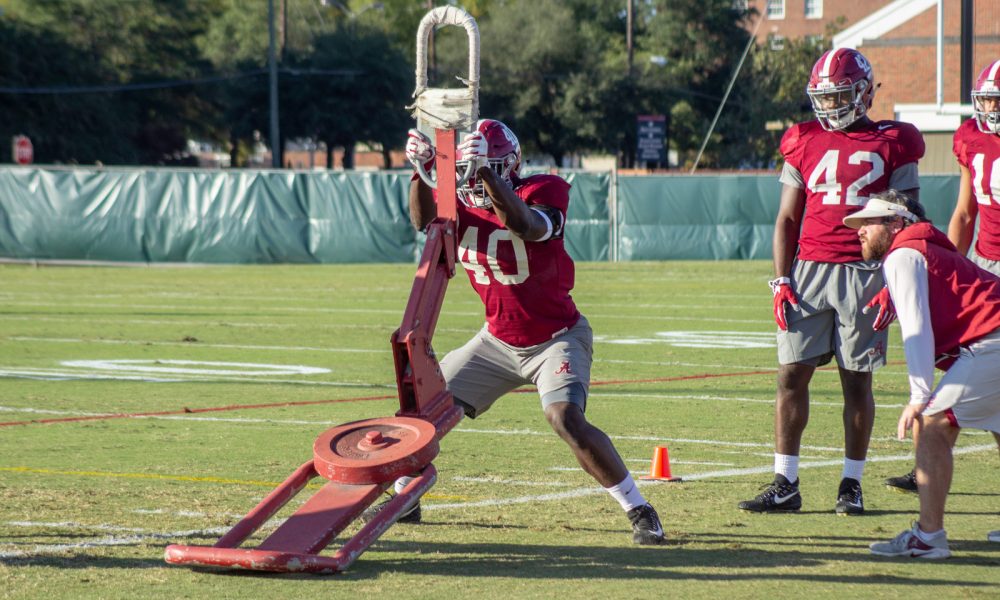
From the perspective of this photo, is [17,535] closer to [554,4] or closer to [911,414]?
[911,414]

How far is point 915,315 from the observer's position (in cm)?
566

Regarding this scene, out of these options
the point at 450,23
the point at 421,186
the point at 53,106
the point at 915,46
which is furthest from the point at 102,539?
the point at 53,106

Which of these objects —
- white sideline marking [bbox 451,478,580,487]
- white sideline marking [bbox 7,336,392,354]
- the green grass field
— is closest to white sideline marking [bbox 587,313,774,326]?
the green grass field

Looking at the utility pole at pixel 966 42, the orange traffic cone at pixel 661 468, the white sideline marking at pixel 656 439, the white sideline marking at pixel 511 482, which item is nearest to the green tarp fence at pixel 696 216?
the utility pole at pixel 966 42

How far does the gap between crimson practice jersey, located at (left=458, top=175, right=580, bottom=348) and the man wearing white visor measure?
150 cm

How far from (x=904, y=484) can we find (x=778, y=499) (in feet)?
3.00

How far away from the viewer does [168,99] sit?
203ft

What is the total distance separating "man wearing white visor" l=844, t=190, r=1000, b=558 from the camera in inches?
226

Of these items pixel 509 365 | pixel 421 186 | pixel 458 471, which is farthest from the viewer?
pixel 458 471

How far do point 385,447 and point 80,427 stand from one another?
4501mm

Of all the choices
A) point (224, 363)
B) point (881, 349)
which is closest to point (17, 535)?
point (881, 349)

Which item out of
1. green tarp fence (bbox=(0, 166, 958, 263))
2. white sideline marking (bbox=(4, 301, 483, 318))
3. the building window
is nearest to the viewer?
white sideline marking (bbox=(4, 301, 483, 318))

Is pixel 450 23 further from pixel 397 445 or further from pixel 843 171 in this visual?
pixel 843 171

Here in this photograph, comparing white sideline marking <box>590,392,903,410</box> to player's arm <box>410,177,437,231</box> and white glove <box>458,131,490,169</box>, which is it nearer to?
player's arm <box>410,177,437,231</box>
